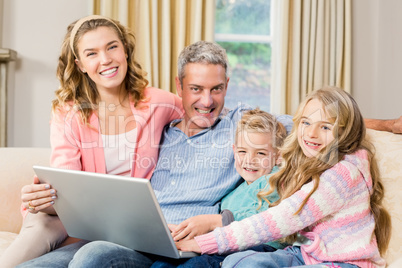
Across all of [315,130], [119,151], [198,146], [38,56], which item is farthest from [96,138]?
[38,56]

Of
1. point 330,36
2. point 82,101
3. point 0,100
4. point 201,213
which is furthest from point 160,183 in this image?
point 330,36

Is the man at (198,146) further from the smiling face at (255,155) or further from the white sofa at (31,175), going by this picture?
the white sofa at (31,175)

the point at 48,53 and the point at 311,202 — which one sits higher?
the point at 48,53

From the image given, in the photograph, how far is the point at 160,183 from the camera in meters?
1.74

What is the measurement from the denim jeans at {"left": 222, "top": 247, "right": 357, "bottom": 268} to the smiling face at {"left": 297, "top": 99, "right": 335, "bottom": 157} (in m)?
0.30

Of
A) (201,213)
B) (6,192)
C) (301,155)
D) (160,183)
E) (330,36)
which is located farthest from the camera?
(330,36)

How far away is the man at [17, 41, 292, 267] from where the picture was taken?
1615 mm

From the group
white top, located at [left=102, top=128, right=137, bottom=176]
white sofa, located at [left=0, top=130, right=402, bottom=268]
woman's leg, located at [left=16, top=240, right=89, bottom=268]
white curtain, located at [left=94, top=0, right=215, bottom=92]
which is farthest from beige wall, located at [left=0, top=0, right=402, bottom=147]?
woman's leg, located at [left=16, top=240, right=89, bottom=268]

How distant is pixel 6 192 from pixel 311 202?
48.8 inches

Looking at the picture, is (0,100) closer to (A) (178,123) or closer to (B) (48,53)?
(B) (48,53)

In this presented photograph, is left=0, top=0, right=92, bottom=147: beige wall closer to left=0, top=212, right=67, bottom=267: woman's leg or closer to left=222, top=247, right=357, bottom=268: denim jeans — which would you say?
left=0, top=212, right=67, bottom=267: woman's leg

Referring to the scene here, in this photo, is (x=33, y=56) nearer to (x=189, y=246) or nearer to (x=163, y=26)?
(x=163, y=26)

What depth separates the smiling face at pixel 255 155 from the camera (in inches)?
61.1

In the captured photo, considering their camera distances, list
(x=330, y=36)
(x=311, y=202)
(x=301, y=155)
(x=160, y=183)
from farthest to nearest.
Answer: (x=330, y=36) → (x=160, y=183) → (x=301, y=155) → (x=311, y=202)
